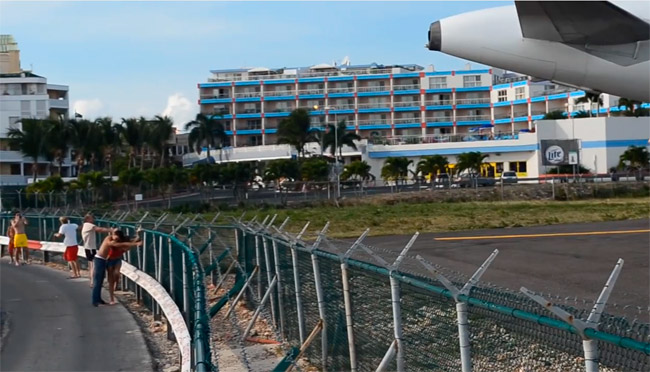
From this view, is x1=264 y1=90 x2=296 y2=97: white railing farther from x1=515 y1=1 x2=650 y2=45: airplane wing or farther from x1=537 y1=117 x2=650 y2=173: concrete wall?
x1=515 y1=1 x2=650 y2=45: airplane wing

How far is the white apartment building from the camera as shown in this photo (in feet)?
299

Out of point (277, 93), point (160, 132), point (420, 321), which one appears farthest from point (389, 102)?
point (420, 321)

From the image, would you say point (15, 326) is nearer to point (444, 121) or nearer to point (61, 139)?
point (61, 139)

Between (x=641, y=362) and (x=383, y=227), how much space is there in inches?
1325

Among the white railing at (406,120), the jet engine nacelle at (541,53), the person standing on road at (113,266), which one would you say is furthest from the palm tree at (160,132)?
the jet engine nacelle at (541,53)

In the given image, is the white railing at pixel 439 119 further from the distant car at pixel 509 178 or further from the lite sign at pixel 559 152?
the lite sign at pixel 559 152

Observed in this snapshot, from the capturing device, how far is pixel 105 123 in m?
87.8

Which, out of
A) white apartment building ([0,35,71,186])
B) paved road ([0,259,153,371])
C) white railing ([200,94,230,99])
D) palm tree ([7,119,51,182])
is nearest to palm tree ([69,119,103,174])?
palm tree ([7,119,51,182])

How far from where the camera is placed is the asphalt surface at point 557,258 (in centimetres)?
1664

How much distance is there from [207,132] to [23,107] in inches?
769

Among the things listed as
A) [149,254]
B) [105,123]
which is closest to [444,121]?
[105,123]

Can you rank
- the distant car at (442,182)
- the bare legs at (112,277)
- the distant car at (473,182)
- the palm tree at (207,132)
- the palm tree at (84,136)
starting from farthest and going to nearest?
the palm tree at (207,132) → the palm tree at (84,136) → the distant car at (442,182) → the distant car at (473,182) → the bare legs at (112,277)

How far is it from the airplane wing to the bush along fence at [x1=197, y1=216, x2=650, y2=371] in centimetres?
270

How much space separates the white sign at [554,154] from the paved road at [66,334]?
5029 cm
